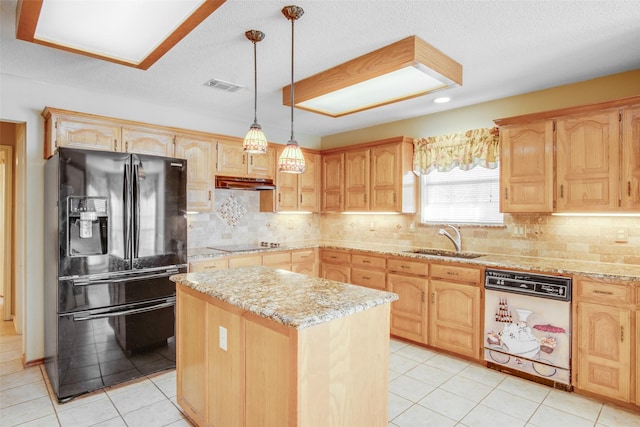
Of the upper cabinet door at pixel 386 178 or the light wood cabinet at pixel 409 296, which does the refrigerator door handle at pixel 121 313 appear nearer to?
the light wood cabinet at pixel 409 296

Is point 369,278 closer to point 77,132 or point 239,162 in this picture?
point 239,162

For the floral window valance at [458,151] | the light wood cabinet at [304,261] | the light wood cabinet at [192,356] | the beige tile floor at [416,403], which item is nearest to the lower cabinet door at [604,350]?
the beige tile floor at [416,403]

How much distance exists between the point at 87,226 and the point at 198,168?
58.7 inches

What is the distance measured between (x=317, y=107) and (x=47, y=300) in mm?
2923

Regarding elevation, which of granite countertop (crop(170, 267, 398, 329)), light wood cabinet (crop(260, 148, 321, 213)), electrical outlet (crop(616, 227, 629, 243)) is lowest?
granite countertop (crop(170, 267, 398, 329))

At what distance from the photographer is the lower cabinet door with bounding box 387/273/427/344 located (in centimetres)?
376

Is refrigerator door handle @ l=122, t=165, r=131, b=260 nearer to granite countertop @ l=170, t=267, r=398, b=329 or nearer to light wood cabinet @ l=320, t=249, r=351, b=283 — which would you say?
granite countertop @ l=170, t=267, r=398, b=329

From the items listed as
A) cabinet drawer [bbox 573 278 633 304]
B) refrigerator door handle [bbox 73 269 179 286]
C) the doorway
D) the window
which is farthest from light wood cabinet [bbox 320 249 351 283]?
the doorway

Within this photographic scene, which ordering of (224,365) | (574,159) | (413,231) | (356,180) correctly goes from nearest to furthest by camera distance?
(224,365), (574,159), (413,231), (356,180)

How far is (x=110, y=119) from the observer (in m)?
3.43

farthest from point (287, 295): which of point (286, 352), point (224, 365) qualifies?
point (224, 365)

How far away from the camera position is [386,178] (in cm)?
449

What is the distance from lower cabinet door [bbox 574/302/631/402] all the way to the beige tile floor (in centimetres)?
14

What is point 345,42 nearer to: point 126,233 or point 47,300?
point 126,233
